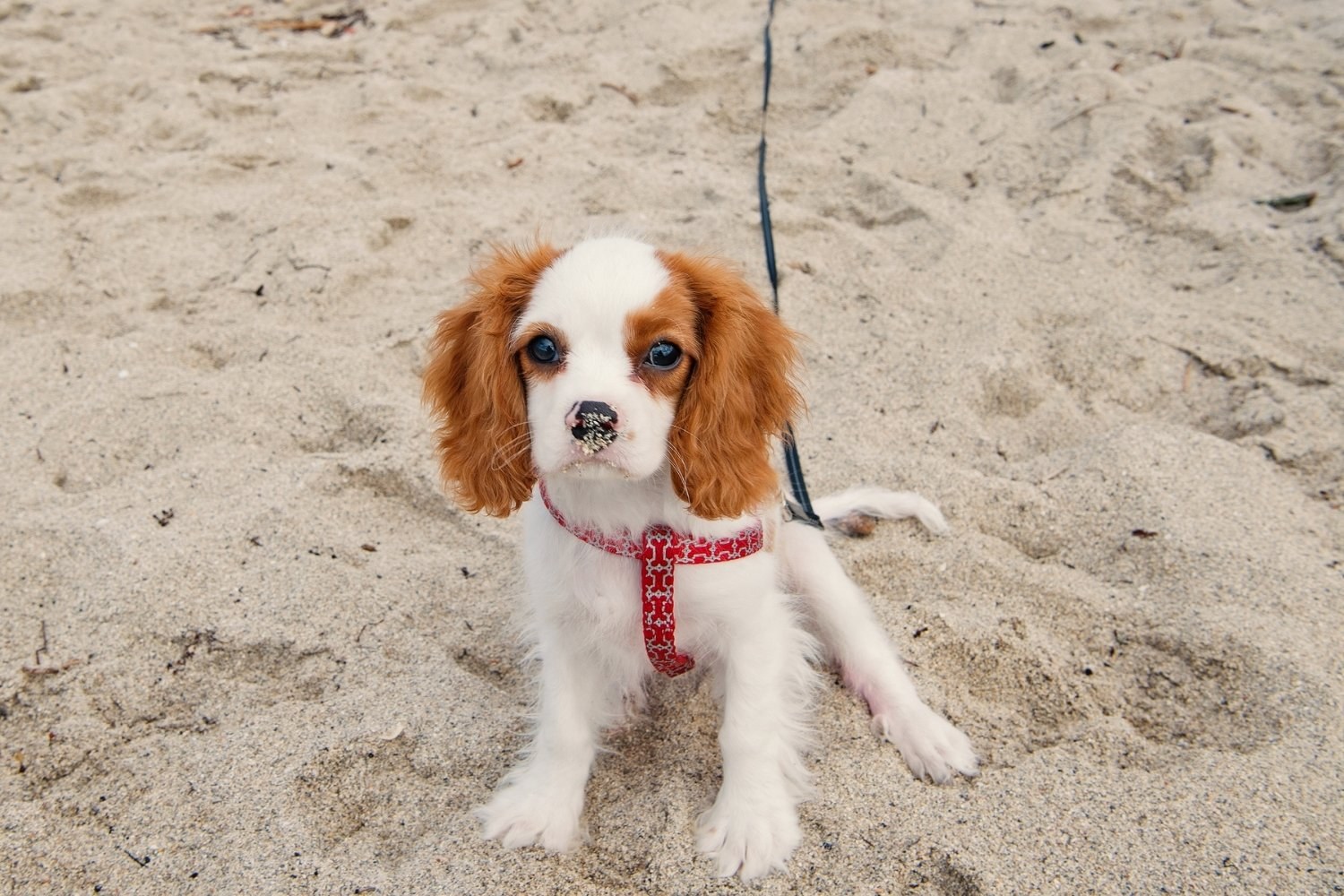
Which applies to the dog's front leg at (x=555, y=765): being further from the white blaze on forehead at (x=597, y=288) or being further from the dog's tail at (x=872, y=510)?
the dog's tail at (x=872, y=510)

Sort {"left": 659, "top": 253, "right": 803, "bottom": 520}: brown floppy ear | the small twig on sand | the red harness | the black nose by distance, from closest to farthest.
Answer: the black nose, {"left": 659, "top": 253, "right": 803, "bottom": 520}: brown floppy ear, the red harness, the small twig on sand

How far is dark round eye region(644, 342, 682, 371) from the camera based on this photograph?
1831 mm

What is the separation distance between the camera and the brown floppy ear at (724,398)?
190 centimetres

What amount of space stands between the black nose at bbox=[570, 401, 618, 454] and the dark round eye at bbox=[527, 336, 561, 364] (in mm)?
184

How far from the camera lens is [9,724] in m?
2.22

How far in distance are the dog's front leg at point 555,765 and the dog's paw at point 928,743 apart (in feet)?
2.20

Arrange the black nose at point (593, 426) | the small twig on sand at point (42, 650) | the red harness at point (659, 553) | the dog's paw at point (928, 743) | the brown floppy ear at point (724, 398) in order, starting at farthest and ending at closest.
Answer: the small twig on sand at point (42, 650), the dog's paw at point (928, 743), the red harness at point (659, 553), the brown floppy ear at point (724, 398), the black nose at point (593, 426)

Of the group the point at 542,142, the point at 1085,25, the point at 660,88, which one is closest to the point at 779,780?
the point at 542,142

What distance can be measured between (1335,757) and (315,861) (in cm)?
209

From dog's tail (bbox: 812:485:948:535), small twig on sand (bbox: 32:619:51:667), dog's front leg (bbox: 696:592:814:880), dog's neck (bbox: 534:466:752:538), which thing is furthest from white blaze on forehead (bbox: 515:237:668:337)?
small twig on sand (bbox: 32:619:51:667)

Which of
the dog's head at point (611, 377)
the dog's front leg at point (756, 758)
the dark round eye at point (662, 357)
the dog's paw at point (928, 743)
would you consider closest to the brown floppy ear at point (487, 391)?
the dog's head at point (611, 377)

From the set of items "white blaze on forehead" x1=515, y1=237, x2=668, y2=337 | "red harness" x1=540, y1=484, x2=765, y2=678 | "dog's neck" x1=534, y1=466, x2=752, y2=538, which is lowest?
"red harness" x1=540, y1=484, x2=765, y2=678

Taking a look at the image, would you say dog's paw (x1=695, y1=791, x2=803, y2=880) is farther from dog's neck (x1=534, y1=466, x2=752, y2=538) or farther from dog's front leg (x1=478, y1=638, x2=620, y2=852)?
dog's neck (x1=534, y1=466, x2=752, y2=538)

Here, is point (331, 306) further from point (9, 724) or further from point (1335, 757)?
point (1335, 757)
